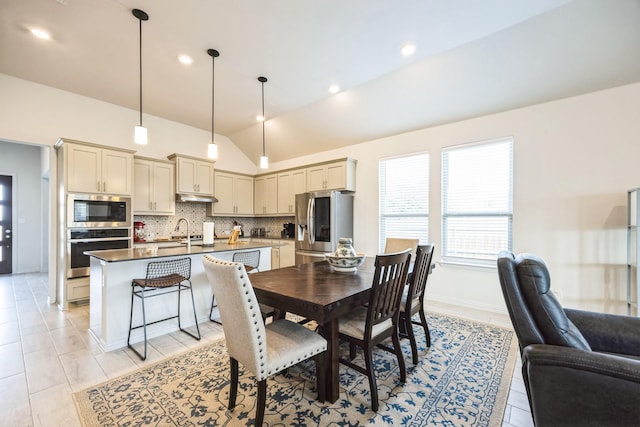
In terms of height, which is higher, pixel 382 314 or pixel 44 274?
pixel 382 314

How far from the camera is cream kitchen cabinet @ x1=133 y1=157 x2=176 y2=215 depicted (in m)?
4.45

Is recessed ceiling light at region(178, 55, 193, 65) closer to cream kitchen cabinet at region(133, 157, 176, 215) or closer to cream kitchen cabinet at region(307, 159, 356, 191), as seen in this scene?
cream kitchen cabinet at region(133, 157, 176, 215)

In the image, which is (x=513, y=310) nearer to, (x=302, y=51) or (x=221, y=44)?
(x=302, y=51)

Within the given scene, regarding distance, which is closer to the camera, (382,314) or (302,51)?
(382,314)

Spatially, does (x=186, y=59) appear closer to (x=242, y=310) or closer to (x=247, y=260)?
(x=247, y=260)

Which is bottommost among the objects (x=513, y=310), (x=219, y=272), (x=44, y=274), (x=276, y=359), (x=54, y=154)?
(x=44, y=274)

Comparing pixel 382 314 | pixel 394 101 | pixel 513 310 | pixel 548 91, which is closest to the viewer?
pixel 513 310

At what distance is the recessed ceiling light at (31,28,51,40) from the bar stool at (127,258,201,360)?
2.67 metres

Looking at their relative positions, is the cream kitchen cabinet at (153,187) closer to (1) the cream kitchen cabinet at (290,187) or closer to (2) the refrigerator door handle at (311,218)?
(1) the cream kitchen cabinet at (290,187)

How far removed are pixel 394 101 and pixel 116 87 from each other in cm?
404

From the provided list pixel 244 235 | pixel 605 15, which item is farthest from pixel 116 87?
pixel 605 15

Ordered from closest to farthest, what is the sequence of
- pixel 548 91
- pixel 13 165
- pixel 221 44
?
pixel 221 44, pixel 548 91, pixel 13 165

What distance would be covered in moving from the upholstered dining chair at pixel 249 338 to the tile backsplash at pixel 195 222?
404cm

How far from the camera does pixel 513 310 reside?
4.36 ft
